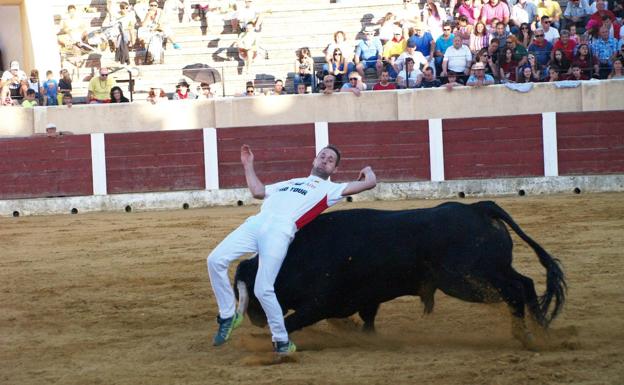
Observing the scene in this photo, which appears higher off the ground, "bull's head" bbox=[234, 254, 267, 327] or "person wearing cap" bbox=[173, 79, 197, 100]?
"person wearing cap" bbox=[173, 79, 197, 100]

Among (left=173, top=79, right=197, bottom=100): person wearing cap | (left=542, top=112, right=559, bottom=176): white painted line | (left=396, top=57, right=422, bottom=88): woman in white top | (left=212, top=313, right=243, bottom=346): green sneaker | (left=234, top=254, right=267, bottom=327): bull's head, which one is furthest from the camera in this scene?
(left=173, top=79, right=197, bottom=100): person wearing cap

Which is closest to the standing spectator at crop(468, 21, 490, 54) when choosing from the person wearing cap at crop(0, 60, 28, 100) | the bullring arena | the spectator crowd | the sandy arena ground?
the spectator crowd

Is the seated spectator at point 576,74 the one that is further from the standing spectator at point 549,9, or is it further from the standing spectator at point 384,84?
the standing spectator at point 384,84

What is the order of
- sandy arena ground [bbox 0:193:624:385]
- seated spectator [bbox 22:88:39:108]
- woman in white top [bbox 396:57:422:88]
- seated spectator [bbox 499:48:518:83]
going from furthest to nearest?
seated spectator [bbox 22:88:39:108] < woman in white top [bbox 396:57:422:88] < seated spectator [bbox 499:48:518:83] < sandy arena ground [bbox 0:193:624:385]

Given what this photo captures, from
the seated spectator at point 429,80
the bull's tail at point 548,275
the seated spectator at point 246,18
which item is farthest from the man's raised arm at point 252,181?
the seated spectator at point 246,18

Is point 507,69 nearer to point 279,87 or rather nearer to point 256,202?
point 279,87

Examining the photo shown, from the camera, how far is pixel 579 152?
44.3 feet

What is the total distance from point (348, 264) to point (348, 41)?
12117 mm

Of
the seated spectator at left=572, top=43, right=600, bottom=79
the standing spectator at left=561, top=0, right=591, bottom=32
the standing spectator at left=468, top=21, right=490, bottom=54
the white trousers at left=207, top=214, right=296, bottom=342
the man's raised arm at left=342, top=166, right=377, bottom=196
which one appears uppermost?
the standing spectator at left=561, top=0, right=591, bottom=32

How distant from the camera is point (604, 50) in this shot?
1413 cm

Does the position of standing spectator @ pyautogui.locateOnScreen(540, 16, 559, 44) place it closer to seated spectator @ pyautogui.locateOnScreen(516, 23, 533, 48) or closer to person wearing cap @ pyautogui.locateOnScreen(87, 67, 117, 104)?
seated spectator @ pyautogui.locateOnScreen(516, 23, 533, 48)

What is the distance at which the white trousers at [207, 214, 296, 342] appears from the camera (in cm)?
497

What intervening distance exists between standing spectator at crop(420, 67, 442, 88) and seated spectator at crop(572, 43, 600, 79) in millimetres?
1838

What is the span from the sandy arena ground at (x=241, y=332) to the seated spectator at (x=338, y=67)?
6.24 metres
